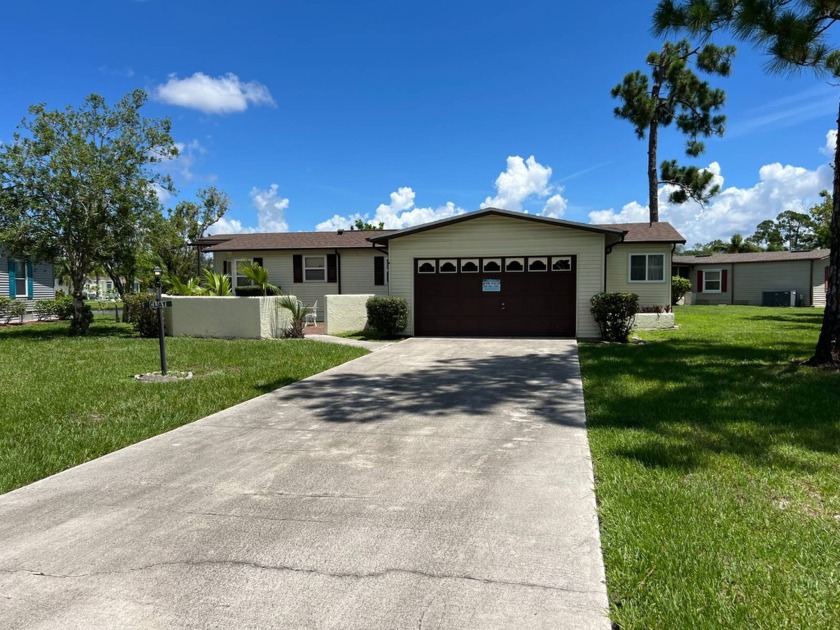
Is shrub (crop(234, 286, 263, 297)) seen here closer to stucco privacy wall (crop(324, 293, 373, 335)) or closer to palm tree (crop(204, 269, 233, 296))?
palm tree (crop(204, 269, 233, 296))

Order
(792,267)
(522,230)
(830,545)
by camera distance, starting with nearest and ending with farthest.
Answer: (830,545)
(522,230)
(792,267)

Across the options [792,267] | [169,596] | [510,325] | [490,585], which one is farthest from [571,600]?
[792,267]

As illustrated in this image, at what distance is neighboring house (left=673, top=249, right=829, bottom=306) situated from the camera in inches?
1129

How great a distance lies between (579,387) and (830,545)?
4.60 m

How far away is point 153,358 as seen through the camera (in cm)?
1012

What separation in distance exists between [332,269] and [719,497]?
18.1 meters

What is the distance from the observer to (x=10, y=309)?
19.7 m

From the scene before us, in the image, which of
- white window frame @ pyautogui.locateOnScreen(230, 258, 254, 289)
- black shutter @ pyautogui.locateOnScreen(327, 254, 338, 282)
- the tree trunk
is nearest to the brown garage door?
black shutter @ pyautogui.locateOnScreen(327, 254, 338, 282)

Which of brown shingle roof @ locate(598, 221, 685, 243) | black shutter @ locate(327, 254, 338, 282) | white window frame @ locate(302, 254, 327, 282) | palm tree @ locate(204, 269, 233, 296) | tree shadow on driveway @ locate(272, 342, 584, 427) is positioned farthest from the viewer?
white window frame @ locate(302, 254, 327, 282)

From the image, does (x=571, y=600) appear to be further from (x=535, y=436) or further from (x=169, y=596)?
(x=535, y=436)

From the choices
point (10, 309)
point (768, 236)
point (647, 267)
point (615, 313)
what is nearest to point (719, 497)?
point (615, 313)

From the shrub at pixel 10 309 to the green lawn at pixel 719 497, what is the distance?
71.2ft

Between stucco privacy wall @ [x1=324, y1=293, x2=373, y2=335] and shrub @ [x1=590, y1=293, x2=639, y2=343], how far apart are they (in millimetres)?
6561

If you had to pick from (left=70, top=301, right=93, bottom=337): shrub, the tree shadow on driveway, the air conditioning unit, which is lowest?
the tree shadow on driveway
